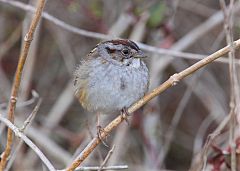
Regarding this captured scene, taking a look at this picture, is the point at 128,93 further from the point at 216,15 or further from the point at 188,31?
the point at 188,31

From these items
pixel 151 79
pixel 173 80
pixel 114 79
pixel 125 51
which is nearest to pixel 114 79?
pixel 114 79

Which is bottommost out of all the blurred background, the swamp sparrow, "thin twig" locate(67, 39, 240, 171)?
"thin twig" locate(67, 39, 240, 171)

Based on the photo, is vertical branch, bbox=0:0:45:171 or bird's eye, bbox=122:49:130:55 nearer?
vertical branch, bbox=0:0:45:171

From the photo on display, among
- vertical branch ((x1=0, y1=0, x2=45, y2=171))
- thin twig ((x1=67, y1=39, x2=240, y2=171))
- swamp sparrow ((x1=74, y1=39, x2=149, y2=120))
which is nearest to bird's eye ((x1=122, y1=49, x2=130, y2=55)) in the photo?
swamp sparrow ((x1=74, y1=39, x2=149, y2=120))

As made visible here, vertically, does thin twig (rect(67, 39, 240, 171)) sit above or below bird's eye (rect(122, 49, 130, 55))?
below

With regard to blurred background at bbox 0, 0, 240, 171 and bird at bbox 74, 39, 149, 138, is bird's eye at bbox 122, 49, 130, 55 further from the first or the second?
blurred background at bbox 0, 0, 240, 171

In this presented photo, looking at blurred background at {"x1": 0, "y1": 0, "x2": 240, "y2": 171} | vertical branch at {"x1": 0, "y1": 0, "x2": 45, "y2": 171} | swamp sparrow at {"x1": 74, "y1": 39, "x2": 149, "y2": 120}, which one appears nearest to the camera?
vertical branch at {"x1": 0, "y1": 0, "x2": 45, "y2": 171}

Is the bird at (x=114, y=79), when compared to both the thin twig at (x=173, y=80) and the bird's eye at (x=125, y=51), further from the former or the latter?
the thin twig at (x=173, y=80)

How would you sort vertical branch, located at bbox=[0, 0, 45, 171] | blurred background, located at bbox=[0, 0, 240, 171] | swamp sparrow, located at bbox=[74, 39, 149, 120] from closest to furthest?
1. vertical branch, located at bbox=[0, 0, 45, 171]
2. swamp sparrow, located at bbox=[74, 39, 149, 120]
3. blurred background, located at bbox=[0, 0, 240, 171]
